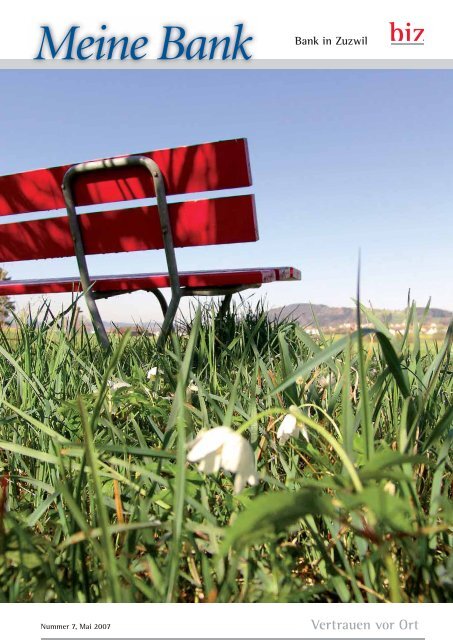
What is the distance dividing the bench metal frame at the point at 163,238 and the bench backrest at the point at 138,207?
4 cm

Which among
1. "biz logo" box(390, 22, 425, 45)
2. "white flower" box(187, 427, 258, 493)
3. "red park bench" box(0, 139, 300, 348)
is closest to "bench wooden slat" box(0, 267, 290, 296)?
"red park bench" box(0, 139, 300, 348)

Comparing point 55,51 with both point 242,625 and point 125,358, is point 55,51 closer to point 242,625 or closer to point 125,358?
point 125,358

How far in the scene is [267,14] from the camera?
1388 mm

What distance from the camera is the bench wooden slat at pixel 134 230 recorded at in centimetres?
236

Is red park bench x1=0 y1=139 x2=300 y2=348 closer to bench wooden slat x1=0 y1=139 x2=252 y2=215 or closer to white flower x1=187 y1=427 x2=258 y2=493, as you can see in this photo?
bench wooden slat x1=0 y1=139 x2=252 y2=215

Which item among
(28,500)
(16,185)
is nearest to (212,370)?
(28,500)

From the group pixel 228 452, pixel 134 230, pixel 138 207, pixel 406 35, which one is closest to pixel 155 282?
pixel 134 230

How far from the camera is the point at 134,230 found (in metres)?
2.58

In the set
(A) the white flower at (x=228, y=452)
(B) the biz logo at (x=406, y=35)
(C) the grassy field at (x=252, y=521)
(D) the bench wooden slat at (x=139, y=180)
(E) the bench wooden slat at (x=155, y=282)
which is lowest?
(C) the grassy field at (x=252, y=521)

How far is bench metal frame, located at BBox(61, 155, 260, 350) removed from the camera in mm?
2309

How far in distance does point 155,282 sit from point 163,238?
0.33 m

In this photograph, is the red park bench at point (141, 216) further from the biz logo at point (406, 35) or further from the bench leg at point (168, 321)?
the biz logo at point (406, 35)

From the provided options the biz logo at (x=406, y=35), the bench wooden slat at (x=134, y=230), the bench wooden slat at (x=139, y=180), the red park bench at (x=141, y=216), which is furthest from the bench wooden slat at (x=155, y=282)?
the biz logo at (x=406, y=35)

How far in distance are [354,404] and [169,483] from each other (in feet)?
2.63
